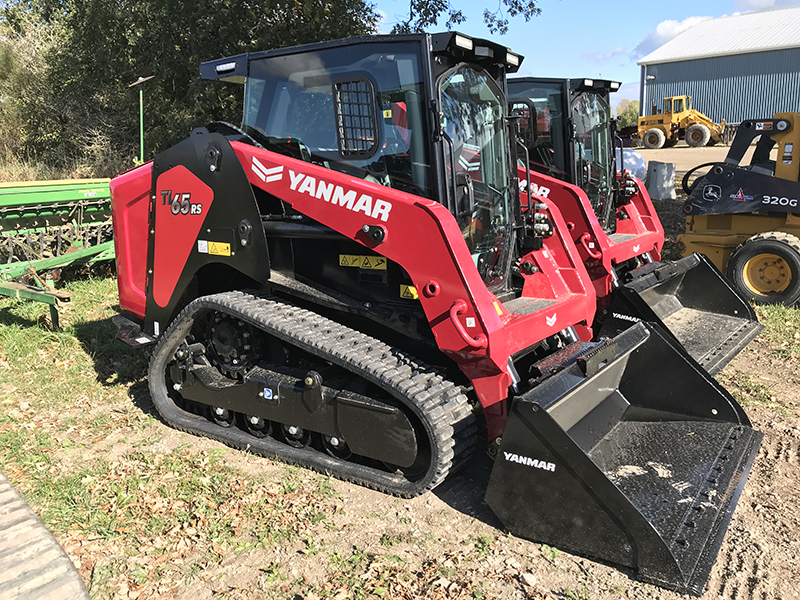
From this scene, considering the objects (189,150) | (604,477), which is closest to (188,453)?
(189,150)

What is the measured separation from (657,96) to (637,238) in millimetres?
32247

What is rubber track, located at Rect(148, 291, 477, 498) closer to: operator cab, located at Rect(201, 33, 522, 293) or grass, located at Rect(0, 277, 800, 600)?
grass, located at Rect(0, 277, 800, 600)

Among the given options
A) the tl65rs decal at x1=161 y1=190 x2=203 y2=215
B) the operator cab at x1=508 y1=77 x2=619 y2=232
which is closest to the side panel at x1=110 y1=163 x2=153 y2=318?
the tl65rs decal at x1=161 y1=190 x2=203 y2=215

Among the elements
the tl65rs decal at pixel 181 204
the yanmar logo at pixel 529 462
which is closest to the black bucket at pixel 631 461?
the yanmar logo at pixel 529 462

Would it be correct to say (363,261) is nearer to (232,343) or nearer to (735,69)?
(232,343)

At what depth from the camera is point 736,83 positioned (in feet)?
108

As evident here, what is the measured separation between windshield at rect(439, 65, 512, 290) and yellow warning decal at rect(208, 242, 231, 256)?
156cm

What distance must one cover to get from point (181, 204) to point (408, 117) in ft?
5.97

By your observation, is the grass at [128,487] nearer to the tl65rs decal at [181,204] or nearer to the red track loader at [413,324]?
the red track loader at [413,324]

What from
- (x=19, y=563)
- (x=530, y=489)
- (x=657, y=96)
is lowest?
(x=530, y=489)

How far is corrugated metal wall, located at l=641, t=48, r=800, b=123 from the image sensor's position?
31.8 meters

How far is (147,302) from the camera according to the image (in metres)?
4.95

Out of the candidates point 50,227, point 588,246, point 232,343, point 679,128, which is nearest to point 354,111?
point 232,343

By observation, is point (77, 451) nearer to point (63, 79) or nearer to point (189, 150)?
point (189, 150)
